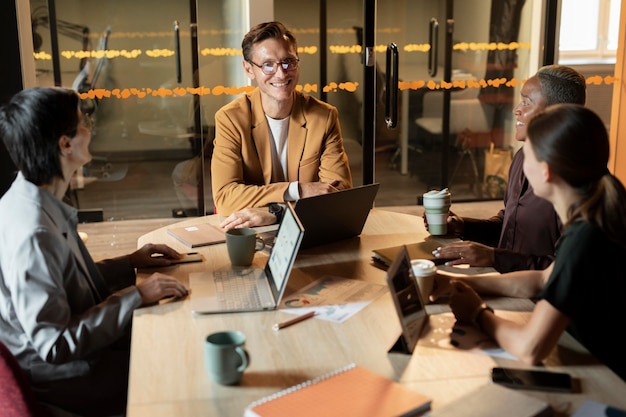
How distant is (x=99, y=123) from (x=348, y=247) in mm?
2899

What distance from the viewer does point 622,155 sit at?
5.23 m

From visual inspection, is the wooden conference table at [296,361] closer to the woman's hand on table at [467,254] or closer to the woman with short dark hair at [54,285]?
the woman with short dark hair at [54,285]

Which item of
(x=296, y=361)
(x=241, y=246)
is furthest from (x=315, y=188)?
(x=296, y=361)

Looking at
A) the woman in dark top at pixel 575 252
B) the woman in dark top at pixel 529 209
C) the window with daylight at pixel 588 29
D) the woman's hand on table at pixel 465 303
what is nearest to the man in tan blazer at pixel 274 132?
the woman in dark top at pixel 529 209

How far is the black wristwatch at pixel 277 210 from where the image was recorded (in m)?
2.58

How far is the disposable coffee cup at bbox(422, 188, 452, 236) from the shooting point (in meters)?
2.39

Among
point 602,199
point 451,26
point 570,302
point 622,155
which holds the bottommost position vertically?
point 622,155

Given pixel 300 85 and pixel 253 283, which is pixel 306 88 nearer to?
pixel 300 85

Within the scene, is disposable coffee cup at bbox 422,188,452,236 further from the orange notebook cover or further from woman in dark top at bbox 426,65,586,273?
the orange notebook cover

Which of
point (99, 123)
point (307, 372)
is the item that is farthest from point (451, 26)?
point (307, 372)

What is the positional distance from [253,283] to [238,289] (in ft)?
0.20

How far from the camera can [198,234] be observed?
8.17ft

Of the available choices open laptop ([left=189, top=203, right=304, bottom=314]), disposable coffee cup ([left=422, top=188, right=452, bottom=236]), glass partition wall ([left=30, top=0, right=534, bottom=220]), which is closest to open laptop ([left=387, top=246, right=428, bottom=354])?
open laptop ([left=189, top=203, right=304, bottom=314])

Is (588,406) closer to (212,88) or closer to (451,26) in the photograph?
(212,88)
